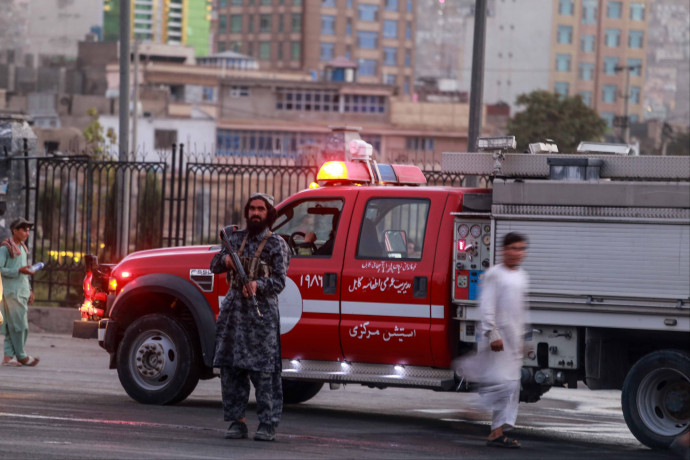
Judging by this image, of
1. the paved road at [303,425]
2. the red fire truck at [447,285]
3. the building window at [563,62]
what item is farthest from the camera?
the building window at [563,62]

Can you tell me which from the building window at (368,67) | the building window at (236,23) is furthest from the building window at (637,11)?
the building window at (236,23)

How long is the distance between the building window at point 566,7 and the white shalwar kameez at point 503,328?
132 meters

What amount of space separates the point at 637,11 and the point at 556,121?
56.8 m

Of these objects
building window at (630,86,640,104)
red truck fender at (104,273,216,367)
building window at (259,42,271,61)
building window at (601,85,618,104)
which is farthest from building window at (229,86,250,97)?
red truck fender at (104,273,216,367)

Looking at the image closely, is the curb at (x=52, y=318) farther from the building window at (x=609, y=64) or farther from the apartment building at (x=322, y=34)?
the apartment building at (x=322, y=34)

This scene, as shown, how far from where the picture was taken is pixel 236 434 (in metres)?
9.52

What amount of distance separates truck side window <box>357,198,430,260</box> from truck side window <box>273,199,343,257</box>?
287 mm

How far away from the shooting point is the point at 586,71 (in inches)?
5669

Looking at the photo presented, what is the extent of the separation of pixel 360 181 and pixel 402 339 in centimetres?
169

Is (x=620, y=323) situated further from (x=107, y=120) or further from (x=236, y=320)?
(x=107, y=120)

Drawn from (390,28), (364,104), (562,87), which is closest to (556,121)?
(364,104)

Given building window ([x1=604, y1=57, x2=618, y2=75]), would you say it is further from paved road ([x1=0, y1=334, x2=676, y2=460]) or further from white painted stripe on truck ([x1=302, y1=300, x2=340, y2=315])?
white painted stripe on truck ([x1=302, y1=300, x2=340, y2=315])

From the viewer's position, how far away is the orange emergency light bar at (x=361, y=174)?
11391mm

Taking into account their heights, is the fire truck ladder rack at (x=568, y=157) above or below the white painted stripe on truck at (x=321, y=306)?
above
